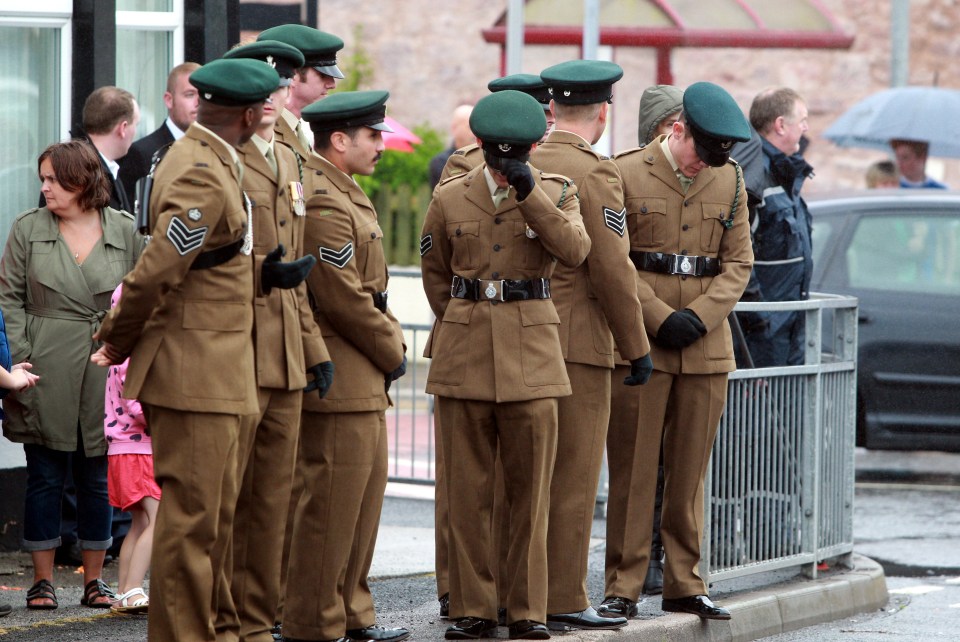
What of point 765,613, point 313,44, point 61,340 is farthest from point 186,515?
point 765,613

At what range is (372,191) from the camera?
19250 millimetres

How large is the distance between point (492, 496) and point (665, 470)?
973 mm

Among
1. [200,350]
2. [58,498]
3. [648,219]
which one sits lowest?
[58,498]

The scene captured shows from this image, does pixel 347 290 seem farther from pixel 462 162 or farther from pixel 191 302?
pixel 462 162

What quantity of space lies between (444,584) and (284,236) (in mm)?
1808

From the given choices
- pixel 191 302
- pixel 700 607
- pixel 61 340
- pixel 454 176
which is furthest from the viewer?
pixel 61 340

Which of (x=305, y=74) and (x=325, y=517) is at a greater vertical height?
(x=305, y=74)

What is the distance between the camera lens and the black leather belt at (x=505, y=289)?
235 inches

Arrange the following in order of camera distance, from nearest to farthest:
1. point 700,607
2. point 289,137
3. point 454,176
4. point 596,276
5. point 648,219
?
point 289,137 < point 596,276 < point 454,176 < point 648,219 < point 700,607

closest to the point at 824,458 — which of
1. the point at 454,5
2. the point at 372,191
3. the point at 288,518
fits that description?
the point at 288,518

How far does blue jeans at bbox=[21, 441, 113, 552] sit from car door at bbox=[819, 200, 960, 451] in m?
5.65

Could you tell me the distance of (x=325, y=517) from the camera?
580cm

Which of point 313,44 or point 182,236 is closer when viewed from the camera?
point 182,236

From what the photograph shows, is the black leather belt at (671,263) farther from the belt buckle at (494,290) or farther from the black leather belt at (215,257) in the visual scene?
the black leather belt at (215,257)
